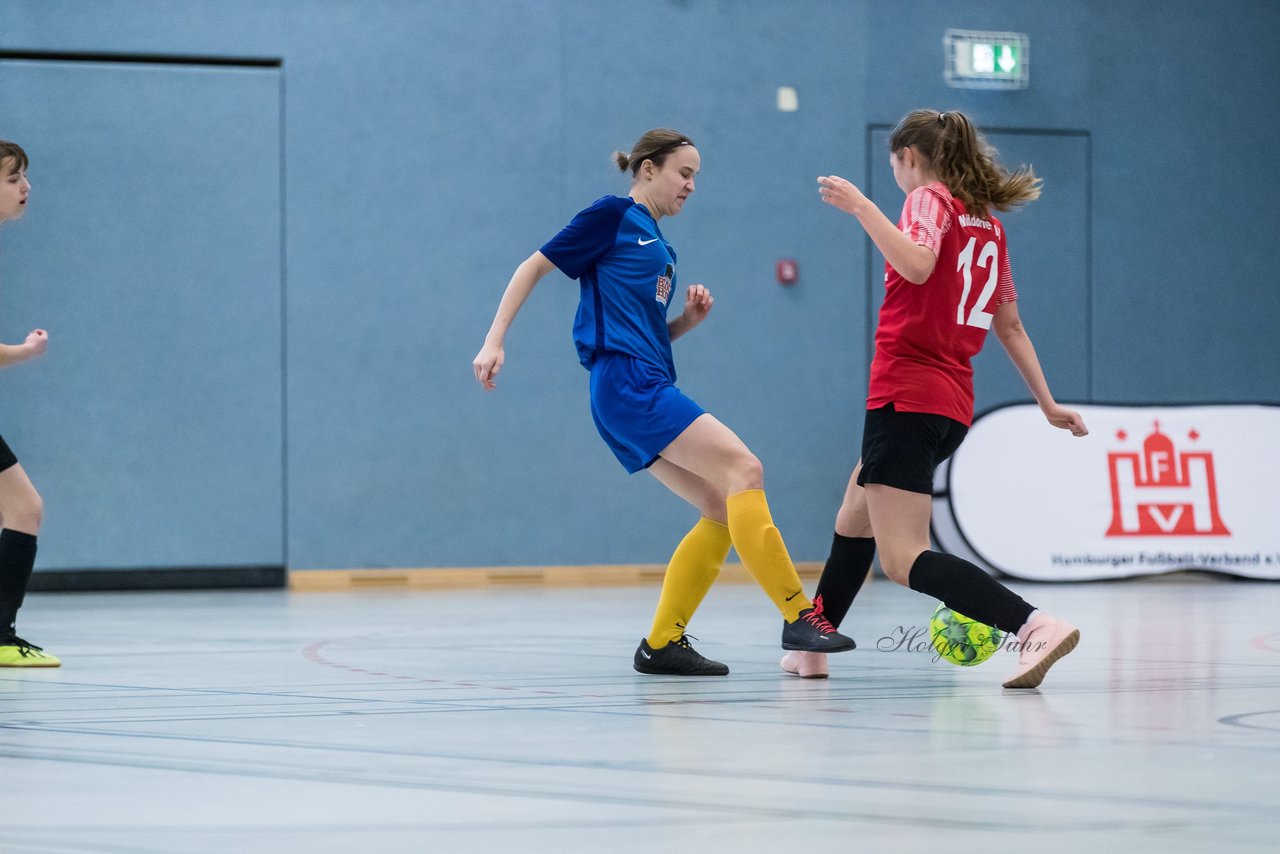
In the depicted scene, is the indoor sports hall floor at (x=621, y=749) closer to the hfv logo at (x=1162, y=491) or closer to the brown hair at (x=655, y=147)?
the brown hair at (x=655, y=147)

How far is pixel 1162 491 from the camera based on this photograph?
9914mm

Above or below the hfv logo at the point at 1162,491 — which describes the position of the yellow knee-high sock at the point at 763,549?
above

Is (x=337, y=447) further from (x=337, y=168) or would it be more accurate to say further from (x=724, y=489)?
(x=724, y=489)

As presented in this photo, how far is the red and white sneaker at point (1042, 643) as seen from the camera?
12.8 feet

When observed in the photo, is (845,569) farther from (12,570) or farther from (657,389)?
(12,570)

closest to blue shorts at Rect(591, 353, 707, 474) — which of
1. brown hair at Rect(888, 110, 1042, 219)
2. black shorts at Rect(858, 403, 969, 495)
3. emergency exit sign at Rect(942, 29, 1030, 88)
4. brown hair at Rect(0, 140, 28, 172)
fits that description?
black shorts at Rect(858, 403, 969, 495)

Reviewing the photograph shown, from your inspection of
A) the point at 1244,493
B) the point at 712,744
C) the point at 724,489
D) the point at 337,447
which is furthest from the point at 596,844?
the point at 1244,493

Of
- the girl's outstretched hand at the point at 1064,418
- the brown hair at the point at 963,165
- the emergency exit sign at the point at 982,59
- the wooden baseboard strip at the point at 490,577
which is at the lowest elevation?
the wooden baseboard strip at the point at 490,577

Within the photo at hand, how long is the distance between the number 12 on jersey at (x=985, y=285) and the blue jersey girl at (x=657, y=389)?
2.14 feet

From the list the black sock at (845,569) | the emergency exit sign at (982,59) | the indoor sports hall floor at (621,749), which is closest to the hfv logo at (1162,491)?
the emergency exit sign at (982,59)

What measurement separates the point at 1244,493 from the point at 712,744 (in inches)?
297

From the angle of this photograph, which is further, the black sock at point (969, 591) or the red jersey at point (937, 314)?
the red jersey at point (937, 314)

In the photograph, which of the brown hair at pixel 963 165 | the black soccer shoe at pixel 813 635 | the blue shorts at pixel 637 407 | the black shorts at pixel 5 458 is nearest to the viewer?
the black soccer shoe at pixel 813 635

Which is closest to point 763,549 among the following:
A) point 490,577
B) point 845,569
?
point 845,569
